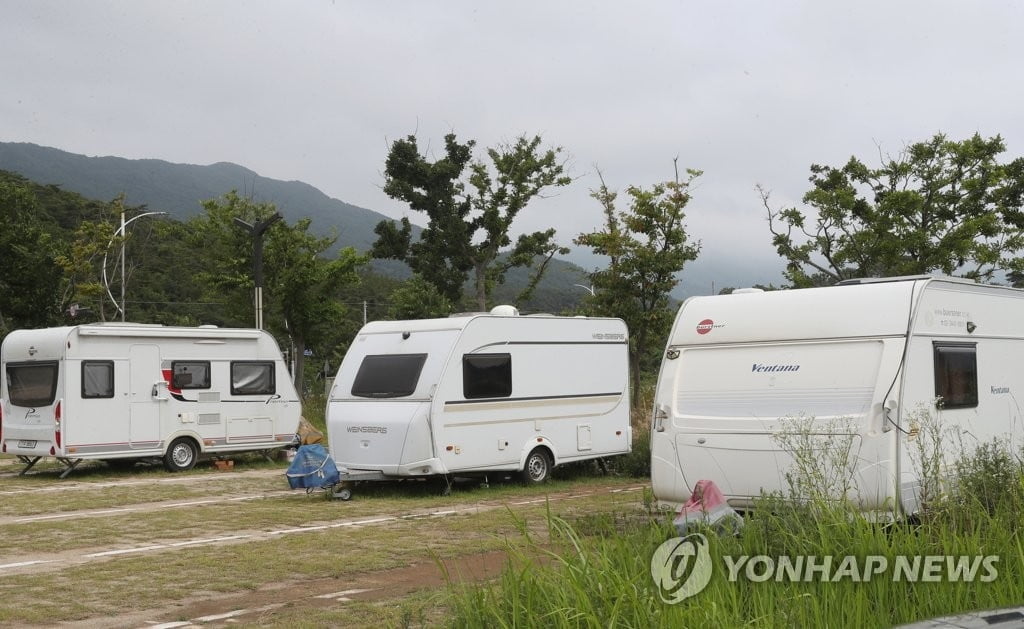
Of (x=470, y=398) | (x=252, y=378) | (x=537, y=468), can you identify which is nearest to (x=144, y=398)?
(x=252, y=378)

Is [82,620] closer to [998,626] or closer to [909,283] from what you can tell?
[998,626]

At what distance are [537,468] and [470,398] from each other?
6.21 feet

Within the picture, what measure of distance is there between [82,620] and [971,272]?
24941 millimetres

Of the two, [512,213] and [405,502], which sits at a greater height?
[512,213]

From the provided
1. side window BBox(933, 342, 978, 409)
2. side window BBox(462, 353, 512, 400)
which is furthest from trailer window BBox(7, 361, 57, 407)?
side window BBox(933, 342, 978, 409)

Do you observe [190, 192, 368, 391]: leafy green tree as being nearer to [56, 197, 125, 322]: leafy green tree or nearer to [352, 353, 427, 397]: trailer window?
[56, 197, 125, 322]: leafy green tree

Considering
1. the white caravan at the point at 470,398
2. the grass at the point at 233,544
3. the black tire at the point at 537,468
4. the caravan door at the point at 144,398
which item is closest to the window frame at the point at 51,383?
the caravan door at the point at 144,398

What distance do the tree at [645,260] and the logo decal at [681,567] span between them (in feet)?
60.9

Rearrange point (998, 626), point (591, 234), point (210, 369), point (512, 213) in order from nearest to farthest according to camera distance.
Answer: point (998, 626) < point (210, 369) < point (591, 234) < point (512, 213)

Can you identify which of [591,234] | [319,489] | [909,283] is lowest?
[319,489]

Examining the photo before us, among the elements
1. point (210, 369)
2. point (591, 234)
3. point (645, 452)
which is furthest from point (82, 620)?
point (591, 234)

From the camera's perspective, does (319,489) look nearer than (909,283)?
No

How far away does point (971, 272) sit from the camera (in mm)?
27078

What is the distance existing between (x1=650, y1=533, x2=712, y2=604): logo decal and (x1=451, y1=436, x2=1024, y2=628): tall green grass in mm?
53
